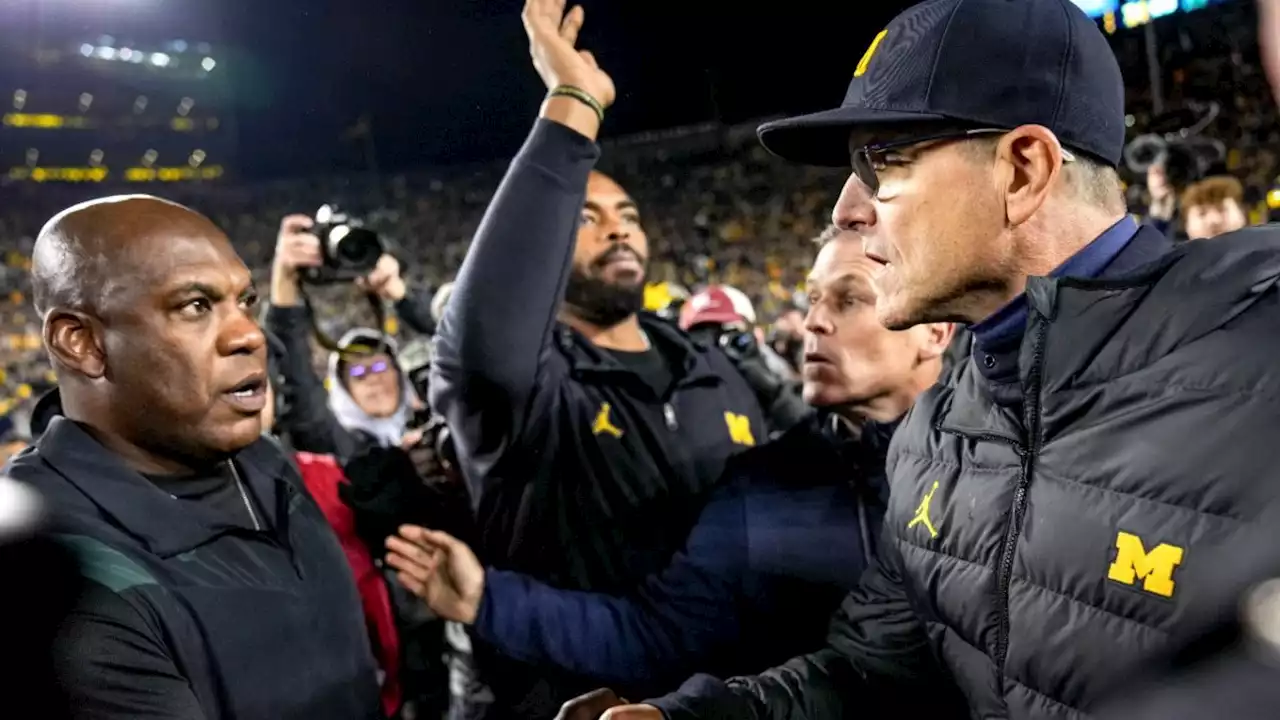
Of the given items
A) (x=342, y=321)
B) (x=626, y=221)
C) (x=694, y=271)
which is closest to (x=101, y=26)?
(x=342, y=321)

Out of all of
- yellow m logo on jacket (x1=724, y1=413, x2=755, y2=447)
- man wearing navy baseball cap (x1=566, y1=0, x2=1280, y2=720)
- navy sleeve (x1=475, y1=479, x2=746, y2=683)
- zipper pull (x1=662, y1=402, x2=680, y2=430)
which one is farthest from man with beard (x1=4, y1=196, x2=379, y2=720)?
yellow m logo on jacket (x1=724, y1=413, x2=755, y2=447)

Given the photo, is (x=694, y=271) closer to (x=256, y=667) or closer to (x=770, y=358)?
(x=770, y=358)

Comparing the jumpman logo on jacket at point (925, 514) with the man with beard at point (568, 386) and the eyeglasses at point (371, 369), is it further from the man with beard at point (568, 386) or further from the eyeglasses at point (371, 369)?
the eyeglasses at point (371, 369)

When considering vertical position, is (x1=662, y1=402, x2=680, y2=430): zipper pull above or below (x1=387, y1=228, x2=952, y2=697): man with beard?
above

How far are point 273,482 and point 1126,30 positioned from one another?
658 centimetres

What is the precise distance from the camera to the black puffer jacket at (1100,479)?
0.75m

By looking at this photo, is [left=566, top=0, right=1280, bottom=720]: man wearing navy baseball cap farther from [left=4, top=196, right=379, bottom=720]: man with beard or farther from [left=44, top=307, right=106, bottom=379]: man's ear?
[left=44, top=307, right=106, bottom=379]: man's ear

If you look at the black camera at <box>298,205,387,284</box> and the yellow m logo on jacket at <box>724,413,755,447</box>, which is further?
the black camera at <box>298,205,387,284</box>

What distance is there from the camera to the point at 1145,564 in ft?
2.54

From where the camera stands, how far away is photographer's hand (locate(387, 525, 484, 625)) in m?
1.47

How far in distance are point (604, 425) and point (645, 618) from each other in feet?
1.11

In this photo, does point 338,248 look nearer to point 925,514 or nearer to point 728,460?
point 728,460

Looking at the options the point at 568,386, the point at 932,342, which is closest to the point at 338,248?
the point at 568,386

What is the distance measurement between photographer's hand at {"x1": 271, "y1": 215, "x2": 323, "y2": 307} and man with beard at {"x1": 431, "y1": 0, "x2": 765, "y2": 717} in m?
0.68
